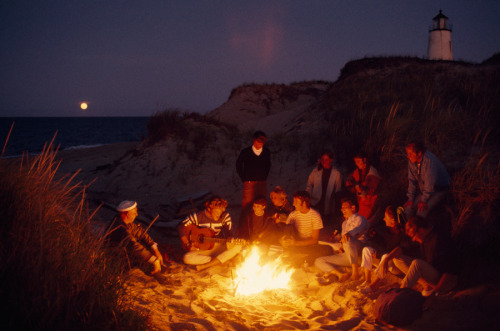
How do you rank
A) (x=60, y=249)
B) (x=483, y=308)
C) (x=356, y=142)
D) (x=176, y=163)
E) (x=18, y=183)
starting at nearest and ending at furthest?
1. (x=60, y=249)
2. (x=18, y=183)
3. (x=483, y=308)
4. (x=356, y=142)
5. (x=176, y=163)

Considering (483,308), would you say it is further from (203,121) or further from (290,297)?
→ (203,121)

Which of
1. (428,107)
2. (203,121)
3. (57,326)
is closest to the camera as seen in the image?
(57,326)

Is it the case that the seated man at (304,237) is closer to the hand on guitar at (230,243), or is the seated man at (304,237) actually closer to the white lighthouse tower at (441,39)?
the hand on guitar at (230,243)

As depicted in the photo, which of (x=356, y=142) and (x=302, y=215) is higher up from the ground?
(x=356, y=142)

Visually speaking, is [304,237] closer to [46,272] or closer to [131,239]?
[131,239]

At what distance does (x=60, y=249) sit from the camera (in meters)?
2.89

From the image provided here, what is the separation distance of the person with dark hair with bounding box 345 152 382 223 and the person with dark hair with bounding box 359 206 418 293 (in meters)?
0.94

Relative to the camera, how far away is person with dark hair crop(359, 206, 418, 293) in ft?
14.9

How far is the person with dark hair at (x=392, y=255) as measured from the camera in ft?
14.9

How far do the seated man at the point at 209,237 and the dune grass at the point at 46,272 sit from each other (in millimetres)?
2218

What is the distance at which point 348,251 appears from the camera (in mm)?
5027

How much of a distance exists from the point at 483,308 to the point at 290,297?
2.17 metres

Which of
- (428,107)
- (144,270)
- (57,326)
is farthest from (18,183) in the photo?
(428,107)

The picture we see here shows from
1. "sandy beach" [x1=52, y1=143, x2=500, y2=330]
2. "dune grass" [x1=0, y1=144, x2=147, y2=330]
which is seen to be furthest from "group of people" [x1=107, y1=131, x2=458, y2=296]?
"dune grass" [x1=0, y1=144, x2=147, y2=330]
